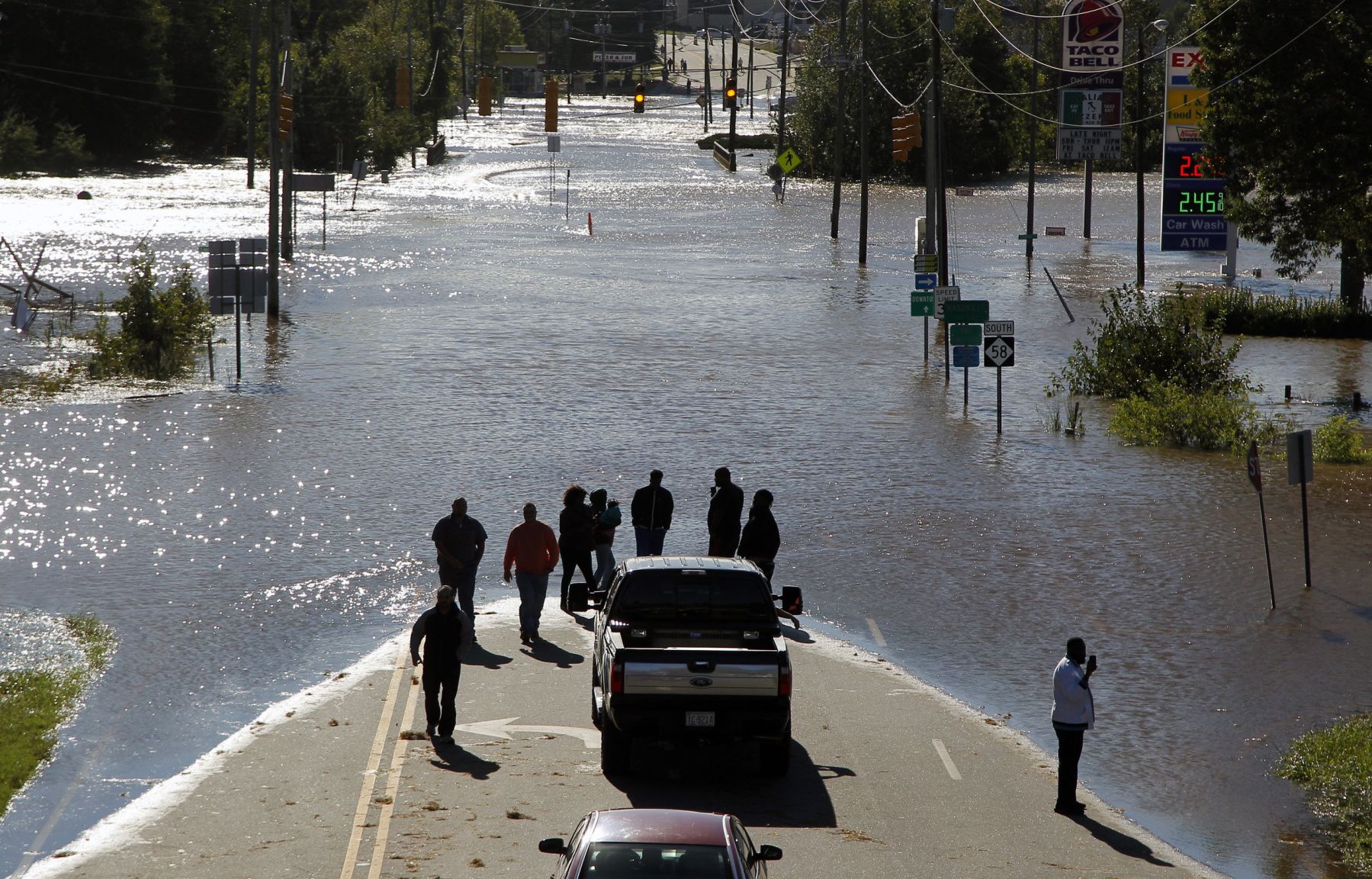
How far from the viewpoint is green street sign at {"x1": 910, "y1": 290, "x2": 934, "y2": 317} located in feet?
108

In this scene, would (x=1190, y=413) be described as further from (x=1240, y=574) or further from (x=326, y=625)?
(x=326, y=625)

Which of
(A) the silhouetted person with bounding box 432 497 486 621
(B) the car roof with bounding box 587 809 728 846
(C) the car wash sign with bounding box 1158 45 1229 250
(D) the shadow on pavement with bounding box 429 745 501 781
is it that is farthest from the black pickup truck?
(C) the car wash sign with bounding box 1158 45 1229 250

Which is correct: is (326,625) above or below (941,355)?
below

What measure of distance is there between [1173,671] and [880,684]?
3094 millimetres

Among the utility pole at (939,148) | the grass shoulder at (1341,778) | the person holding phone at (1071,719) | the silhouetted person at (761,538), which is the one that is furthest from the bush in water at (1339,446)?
the person holding phone at (1071,719)

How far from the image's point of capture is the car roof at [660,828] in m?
7.41

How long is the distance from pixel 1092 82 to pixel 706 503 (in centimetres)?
5069

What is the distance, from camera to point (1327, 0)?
31.4m

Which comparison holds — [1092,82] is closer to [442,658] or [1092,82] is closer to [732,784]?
[442,658]

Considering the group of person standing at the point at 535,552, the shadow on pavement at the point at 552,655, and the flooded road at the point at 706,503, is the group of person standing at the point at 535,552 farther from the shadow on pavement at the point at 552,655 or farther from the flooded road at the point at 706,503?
the flooded road at the point at 706,503

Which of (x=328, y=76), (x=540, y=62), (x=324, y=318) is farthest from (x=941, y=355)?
(x=540, y=62)

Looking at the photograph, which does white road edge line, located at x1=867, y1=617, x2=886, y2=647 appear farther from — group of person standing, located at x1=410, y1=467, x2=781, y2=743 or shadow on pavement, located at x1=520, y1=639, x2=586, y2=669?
shadow on pavement, located at x1=520, y1=639, x2=586, y2=669

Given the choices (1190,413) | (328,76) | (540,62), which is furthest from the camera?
(540,62)

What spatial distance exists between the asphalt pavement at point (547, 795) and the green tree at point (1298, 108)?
21.6 metres
